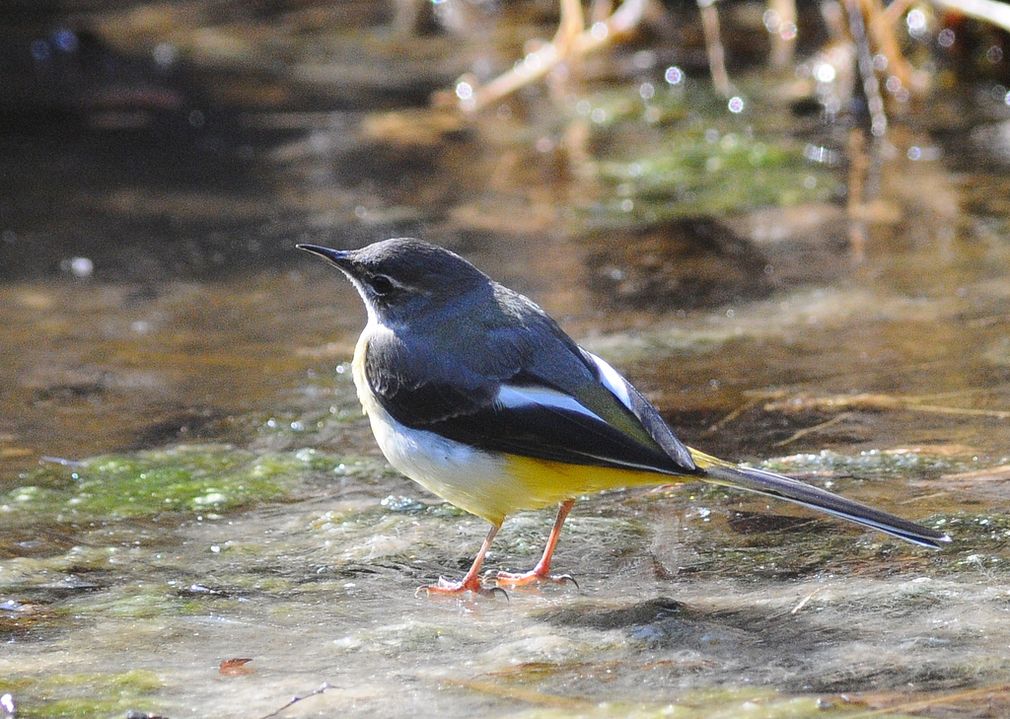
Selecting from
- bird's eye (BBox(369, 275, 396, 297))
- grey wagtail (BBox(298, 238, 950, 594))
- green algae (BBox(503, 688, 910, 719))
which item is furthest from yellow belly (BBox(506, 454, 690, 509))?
green algae (BBox(503, 688, 910, 719))

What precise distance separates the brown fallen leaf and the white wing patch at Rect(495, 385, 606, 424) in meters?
1.10

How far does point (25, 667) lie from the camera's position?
11.3 ft

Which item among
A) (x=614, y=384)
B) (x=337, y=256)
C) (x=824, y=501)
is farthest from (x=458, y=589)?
(x=337, y=256)

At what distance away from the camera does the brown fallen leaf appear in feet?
11.1

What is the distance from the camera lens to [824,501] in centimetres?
368

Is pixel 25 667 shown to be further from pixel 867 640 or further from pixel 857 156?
pixel 857 156

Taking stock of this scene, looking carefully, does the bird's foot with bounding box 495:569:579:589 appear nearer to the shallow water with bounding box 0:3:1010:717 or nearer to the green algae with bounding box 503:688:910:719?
the shallow water with bounding box 0:3:1010:717

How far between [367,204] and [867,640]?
19.0 ft

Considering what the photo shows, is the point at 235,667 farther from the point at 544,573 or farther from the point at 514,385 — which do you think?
the point at 514,385

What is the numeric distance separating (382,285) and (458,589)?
3.71 ft

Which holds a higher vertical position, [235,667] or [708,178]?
[708,178]

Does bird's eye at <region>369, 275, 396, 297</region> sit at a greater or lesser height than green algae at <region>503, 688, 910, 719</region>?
greater

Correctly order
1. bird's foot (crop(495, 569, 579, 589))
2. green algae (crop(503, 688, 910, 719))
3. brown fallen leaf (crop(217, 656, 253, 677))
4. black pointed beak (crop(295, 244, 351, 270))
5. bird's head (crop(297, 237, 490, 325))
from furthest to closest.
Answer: black pointed beak (crop(295, 244, 351, 270)), bird's head (crop(297, 237, 490, 325)), bird's foot (crop(495, 569, 579, 589)), brown fallen leaf (crop(217, 656, 253, 677)), green algae (crop(503, 688, 910, 719))

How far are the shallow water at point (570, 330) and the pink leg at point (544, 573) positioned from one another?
0.09m
